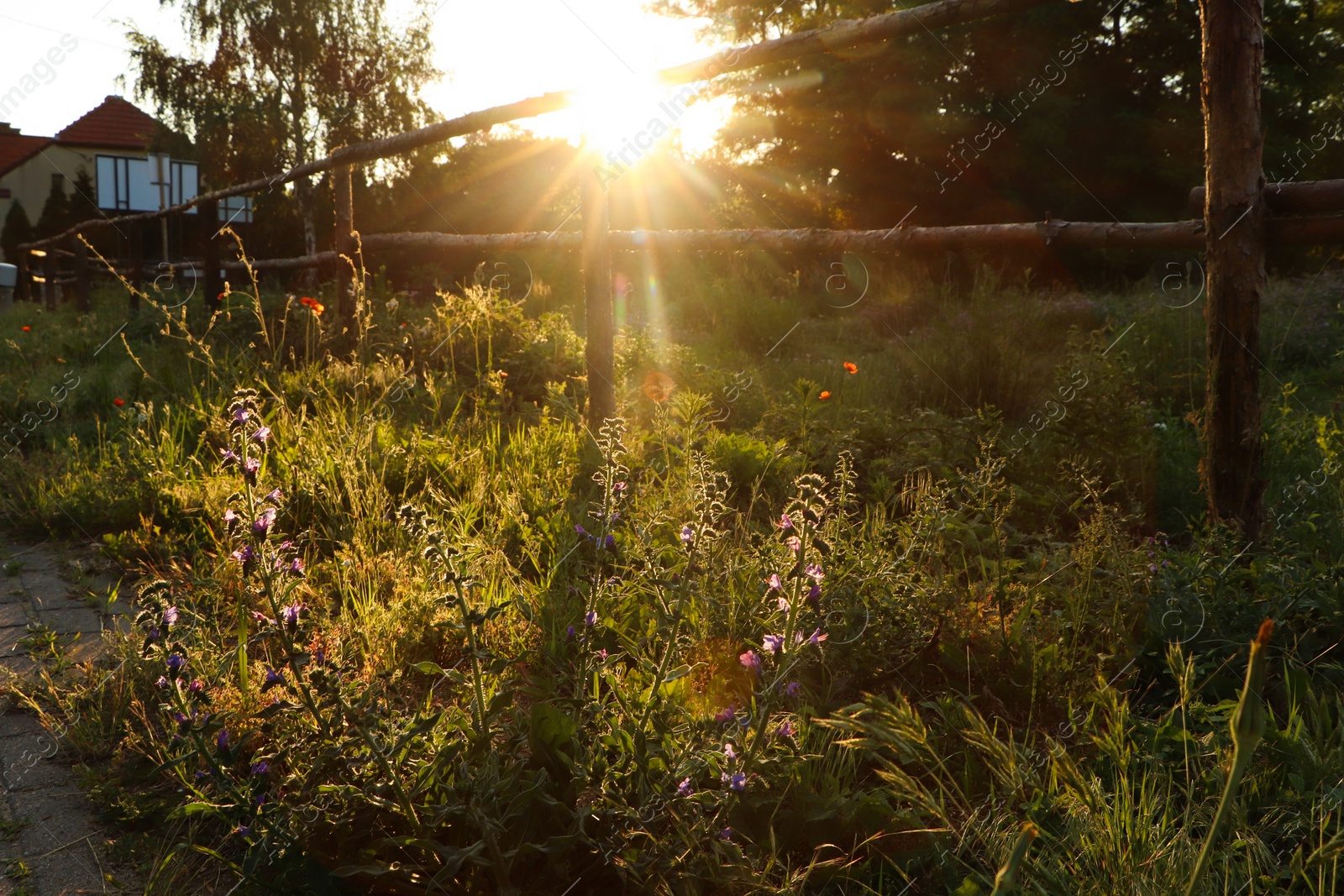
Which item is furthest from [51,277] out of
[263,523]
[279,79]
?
[263,523]

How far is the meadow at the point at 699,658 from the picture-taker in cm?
152

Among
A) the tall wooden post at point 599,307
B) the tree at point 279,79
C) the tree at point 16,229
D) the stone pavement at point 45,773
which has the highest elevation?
the tree at point 279,79

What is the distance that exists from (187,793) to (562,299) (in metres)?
10.6

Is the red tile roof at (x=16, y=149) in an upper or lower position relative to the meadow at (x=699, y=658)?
upper

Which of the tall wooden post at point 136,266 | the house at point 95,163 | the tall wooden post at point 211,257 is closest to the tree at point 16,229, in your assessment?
the house at point 95,163

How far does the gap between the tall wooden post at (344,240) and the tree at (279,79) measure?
14.9 m

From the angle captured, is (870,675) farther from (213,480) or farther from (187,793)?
(213,480)

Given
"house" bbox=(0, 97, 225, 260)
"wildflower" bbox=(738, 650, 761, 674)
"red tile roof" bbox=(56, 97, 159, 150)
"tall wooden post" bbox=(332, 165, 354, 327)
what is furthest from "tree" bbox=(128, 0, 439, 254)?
"wildflower" bbox=(738, 650, 761, 674)

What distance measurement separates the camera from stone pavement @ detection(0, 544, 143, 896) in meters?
1.67

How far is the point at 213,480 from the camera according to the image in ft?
11.5

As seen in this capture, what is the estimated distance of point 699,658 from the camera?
224 cm

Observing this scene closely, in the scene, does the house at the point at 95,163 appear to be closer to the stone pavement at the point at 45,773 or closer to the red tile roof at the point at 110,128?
the red tile roof at the point at 110,128

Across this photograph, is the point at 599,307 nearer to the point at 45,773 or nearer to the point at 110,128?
the point at 45,773

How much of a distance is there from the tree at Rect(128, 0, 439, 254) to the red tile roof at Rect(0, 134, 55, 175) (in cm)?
1606
